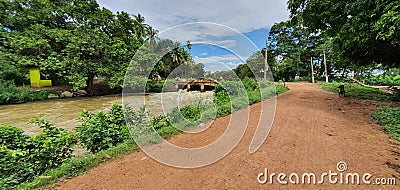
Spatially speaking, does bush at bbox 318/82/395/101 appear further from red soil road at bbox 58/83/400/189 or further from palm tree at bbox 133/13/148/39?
palm tree at bbox 133/13/148/39

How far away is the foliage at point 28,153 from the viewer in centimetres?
236


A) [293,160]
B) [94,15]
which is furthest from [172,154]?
[94,15]

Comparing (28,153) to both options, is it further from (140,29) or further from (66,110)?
(140,29)

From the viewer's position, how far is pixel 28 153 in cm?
264

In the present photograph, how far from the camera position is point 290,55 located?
27844mm

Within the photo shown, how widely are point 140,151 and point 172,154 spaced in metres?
0.67

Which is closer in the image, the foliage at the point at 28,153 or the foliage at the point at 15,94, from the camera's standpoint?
the foliage at the point at 28,153

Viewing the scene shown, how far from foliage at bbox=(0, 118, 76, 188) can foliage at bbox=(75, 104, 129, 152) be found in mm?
232

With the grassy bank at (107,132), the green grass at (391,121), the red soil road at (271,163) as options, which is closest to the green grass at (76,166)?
the grassy bank at (107,132)

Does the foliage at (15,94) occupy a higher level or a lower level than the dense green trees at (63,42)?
lower

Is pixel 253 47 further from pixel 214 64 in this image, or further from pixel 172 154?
pixel 172 154

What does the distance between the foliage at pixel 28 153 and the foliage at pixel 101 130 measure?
232 millimetres

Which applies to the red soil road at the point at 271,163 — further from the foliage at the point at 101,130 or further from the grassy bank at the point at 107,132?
the foliage at the point at 101,130

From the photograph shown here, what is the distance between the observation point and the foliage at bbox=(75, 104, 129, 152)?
10.8ft
